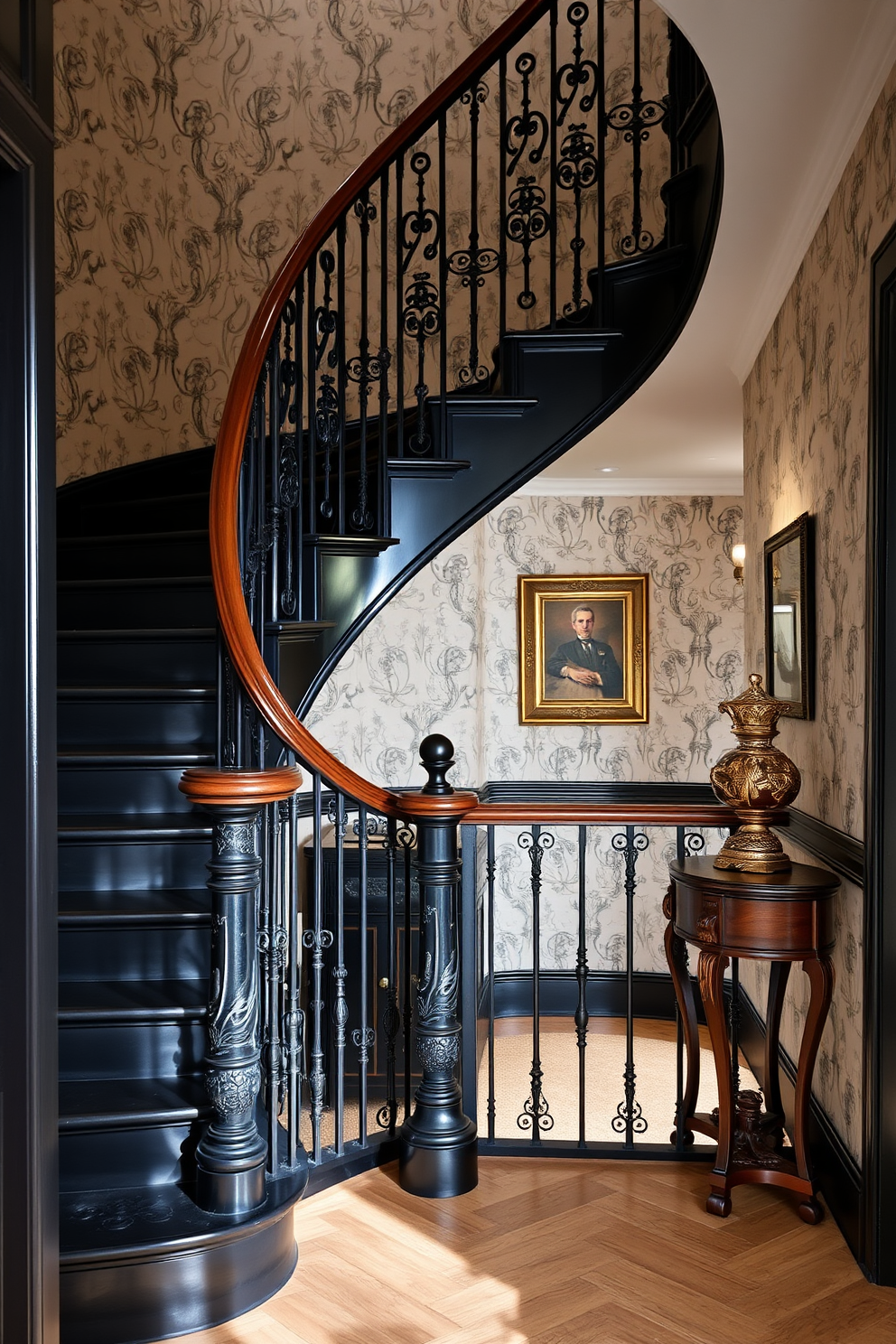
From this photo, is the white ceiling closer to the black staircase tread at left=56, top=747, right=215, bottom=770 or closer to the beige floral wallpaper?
the beige floral wallpaper

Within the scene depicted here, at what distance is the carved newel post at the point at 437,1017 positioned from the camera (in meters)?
2.95

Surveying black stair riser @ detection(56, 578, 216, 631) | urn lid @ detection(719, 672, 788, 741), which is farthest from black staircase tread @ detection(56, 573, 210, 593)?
urn lid @ detection(719, 672, 788, 741)

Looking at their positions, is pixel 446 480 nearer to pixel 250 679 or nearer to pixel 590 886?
pixel 250 679

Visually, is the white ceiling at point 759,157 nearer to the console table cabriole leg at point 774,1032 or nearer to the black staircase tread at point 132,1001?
the console table cabriole leg at point 774,1032

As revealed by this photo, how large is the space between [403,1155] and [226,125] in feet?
14.8

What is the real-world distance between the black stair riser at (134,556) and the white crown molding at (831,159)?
2.13 meters

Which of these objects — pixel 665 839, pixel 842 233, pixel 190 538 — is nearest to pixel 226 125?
pixel 190 538

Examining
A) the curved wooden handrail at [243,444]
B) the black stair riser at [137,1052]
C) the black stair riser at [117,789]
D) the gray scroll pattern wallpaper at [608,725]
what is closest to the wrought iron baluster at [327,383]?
the curved wooden handrail at [243,444]

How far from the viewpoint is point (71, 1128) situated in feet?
7.85

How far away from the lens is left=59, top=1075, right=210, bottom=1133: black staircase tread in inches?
94.7

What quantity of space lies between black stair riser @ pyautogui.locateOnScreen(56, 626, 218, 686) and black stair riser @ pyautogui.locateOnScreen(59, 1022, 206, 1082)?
3.82ft

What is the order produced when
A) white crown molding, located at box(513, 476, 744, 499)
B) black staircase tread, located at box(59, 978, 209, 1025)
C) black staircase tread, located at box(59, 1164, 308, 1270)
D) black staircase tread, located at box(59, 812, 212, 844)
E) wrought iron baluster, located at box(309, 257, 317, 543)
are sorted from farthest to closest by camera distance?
white crown molding, located at box(513, 476, 744, 499), wrought iron baluster, located at box(309, 257, 317, 543), black staircase tread, located at box(59, 812, 212, 844), black staircase tread, located at box(59, 978, 209, 1025), black staircase tread, located at box(59, 1164, 308, 1270)

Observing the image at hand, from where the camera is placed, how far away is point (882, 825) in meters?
2.48

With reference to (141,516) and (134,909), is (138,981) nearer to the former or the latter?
(134,909)
